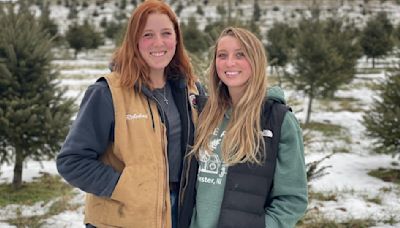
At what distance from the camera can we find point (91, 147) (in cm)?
230

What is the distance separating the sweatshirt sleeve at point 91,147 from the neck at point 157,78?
38 cm

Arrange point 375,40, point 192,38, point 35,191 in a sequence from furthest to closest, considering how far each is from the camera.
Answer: point 192,38 < point 375,40 < point 35,191

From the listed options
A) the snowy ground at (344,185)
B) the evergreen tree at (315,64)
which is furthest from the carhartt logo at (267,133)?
the evergreen tree at (315,64)

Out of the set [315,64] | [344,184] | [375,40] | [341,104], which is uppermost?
[315,64]

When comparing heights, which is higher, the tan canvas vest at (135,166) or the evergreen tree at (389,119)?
the tan canvas vest at (135,166)

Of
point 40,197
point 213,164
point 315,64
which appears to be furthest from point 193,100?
point 315,64

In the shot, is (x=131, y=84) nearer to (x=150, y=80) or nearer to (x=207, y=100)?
(x=150, y=80)

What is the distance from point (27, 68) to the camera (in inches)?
278

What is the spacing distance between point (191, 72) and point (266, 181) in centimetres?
98

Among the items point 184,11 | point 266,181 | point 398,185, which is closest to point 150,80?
point 266,181

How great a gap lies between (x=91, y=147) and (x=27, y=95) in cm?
526

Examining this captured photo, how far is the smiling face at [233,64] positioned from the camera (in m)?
2.46

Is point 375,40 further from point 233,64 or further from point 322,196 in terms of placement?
point 233,64

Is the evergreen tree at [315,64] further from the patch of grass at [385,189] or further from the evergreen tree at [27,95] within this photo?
the evergreen tree at [27,95]
